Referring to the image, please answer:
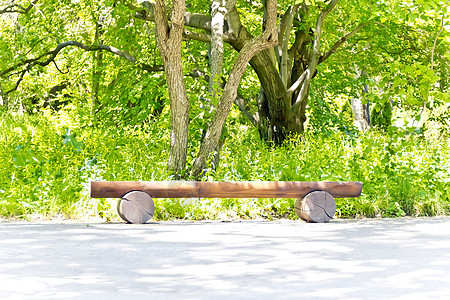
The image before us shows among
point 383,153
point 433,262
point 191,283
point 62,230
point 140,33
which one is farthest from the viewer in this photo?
point 140,33

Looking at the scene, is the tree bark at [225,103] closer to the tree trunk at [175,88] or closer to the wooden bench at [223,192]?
the tree trunk at [175,88]

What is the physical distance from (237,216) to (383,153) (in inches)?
Result: 129

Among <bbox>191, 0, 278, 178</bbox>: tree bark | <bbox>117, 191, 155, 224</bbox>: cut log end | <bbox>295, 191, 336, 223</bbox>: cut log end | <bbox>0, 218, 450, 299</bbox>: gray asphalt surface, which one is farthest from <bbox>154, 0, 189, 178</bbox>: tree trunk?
<bbox>295, 191, 336, 223</bbox>: cut log end

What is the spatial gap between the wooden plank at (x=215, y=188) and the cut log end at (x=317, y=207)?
0.36 ft

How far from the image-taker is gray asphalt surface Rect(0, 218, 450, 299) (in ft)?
15.2

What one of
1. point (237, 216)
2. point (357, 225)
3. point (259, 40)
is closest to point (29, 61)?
point (259, 40)

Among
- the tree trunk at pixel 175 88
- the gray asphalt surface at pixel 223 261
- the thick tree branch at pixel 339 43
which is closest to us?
the gray asphalt surface at pixel 223 261

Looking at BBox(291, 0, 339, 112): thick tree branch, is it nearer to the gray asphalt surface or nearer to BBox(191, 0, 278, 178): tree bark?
BBox(191, 0, 278, 178): tree bark

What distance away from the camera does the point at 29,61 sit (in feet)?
56.8

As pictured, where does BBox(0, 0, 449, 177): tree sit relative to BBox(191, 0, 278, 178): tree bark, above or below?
above

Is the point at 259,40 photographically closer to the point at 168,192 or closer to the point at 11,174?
the point at 168,192

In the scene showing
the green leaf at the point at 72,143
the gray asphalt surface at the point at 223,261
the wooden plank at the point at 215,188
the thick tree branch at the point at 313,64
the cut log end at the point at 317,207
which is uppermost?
the thick tree branch at the point at 313,64

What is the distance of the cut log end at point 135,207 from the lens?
855 cm

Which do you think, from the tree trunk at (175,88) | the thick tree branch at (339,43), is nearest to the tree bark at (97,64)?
the thick tree branch at (339,43)
